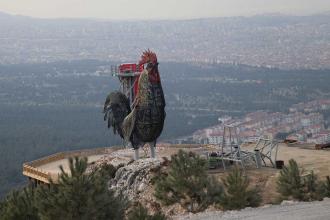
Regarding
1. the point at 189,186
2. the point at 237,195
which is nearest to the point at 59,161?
the point at 189,186

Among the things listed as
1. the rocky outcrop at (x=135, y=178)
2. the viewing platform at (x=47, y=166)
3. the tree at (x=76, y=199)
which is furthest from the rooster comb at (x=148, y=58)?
the tree at (x=76, y=199)

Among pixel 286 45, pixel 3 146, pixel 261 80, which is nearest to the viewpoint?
pixel 3 146

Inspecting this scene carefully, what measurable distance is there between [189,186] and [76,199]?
5.13 meters

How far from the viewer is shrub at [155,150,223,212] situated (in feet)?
63.5

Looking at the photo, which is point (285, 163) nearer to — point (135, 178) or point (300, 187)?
point (135, 178)

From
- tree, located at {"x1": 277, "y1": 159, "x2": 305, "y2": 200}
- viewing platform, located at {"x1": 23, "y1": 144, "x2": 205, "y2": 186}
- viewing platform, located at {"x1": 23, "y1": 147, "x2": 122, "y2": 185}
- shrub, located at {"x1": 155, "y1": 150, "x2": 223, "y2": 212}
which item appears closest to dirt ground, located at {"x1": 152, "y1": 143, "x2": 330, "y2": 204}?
tree, located at {"x1": 277, "y1": 159, "x2": 305, "y2": 200}

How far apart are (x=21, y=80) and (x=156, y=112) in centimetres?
13464

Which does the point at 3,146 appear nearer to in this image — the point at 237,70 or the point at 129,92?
the point at 129,92

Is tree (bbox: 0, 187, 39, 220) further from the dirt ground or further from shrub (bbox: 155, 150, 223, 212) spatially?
the dirt ground

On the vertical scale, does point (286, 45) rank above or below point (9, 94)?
above

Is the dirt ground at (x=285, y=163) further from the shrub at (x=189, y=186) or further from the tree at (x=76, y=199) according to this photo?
the tree at (x=76, y=199)

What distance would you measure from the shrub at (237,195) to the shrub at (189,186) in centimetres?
27

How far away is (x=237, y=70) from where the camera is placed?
493 ft

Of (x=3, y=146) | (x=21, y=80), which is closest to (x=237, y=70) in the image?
(x=21, y=80)
